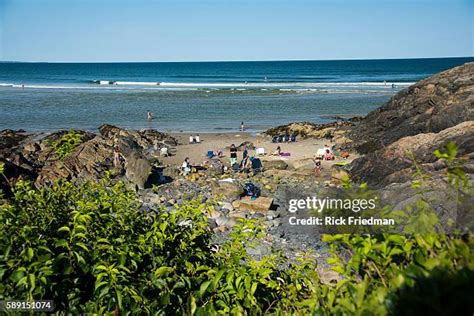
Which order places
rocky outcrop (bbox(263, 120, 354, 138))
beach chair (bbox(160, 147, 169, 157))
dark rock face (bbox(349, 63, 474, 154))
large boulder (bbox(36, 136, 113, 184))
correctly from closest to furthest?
large boulder (bbox(36, 136, 113, 184))
dark rock face (bbox(349, 63, 474, 154))
beach chair (bbox(160, 147, 169, 157))
rocky outcrop (bbox(263, 120, 354, 138))

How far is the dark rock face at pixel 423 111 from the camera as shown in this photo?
2037 cm

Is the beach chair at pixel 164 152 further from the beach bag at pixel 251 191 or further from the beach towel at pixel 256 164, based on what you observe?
the beach bag at pixel 251 191

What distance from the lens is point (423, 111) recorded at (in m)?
24.1

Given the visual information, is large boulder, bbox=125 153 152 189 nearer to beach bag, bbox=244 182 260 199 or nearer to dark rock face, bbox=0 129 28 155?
beach bag, bbox=244 182 260 199

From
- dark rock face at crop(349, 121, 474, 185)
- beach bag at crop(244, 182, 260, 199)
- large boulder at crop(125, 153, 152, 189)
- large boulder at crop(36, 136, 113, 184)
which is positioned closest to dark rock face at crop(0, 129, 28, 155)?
large boulder at crop(36, 136, 113, 184)

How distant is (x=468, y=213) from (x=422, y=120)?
827 inches

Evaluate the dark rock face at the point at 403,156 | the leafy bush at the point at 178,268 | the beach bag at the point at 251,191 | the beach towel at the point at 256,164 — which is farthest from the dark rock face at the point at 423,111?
the leafy bush at the point at 178,268

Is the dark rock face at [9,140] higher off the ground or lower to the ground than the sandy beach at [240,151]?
higher

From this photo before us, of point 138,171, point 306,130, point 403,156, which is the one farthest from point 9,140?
point 403,156

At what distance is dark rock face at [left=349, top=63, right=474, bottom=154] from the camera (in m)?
20.4

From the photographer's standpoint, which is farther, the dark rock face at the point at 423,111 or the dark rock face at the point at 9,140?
the dark rock face at the point at 9,140

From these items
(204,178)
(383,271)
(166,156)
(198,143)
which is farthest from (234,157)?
(383,271)

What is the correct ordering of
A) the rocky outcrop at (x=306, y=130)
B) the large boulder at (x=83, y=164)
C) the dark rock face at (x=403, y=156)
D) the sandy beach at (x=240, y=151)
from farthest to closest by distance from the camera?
the rocky outcrop at (x=306, y=130)
the sandy beach at (x=240, y=151)
the large boulder at (x=83, y=164)
the dark rock face at (x=403, y=156)

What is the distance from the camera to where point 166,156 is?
77.7 ft
